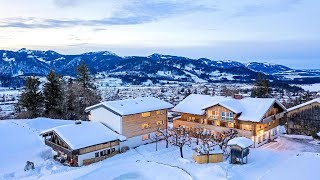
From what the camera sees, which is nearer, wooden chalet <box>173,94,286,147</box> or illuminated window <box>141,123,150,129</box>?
wooden chalet <box>173,94,286,147</box>

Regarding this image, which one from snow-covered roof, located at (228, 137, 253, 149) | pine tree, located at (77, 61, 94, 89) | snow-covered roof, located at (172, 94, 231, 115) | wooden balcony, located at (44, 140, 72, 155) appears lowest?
wooden balcony, located at (44, 140, 72, 155)

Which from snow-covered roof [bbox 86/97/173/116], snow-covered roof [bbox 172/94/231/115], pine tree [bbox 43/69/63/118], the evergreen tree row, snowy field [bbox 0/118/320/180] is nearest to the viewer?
snowy field [bbox 0/118/320/180]

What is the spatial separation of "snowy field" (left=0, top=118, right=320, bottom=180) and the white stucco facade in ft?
10.4

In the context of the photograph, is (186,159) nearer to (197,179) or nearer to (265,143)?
(197,179)

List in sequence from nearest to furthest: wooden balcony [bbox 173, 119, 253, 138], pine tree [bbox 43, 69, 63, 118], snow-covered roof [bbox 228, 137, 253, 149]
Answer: snow-covered roof [bbox 228, 137, 253, 149] → wooden balcony [bbox 173, 119, 253, 138] → pine tree [bbox 43, 69, 63, 118]

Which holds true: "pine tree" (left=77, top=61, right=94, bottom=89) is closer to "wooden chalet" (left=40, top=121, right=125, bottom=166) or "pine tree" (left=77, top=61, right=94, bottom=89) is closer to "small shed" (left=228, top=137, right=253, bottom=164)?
"wooden chalet" (left=40, top=121, right=125, bottom=166)

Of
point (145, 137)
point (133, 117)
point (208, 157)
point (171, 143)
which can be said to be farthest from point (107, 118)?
point (208, 157)

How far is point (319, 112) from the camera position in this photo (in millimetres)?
37000

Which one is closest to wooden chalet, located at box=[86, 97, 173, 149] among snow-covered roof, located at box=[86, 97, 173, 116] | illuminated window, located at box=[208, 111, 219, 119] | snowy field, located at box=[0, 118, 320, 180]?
snow-covered roof, located at box=[86, 97, 173, 116]

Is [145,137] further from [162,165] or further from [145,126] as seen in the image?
[162,165]

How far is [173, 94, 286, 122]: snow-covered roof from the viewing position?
3488cm

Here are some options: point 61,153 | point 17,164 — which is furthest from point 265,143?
point 17,164

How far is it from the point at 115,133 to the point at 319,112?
23.1 metres

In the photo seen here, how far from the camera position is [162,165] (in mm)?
28344
